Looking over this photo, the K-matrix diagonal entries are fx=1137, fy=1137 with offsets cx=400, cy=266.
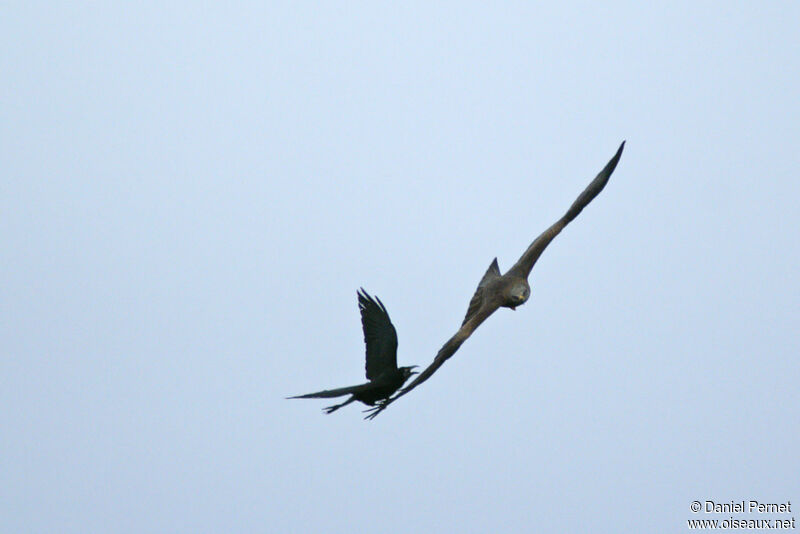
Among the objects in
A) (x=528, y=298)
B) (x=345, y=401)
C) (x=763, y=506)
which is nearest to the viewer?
(x=345, y=401)

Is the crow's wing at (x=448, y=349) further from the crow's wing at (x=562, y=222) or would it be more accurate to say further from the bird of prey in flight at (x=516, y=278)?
the crow's wing at (x=562, y=222)

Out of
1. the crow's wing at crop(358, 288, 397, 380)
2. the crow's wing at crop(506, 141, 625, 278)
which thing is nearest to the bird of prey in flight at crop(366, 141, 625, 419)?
the crow's wing at crop(506, 141, 625, 278)

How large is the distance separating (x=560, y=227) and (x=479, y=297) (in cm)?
206

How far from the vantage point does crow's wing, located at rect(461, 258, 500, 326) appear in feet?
67.5

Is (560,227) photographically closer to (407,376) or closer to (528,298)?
(528,298)

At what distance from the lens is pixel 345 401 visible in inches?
701

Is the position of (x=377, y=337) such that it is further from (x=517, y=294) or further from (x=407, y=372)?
(x=517, y=294)

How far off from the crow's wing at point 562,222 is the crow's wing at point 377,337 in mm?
3385

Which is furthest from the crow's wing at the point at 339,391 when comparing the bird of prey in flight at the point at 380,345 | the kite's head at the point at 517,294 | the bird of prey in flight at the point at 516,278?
the kite's head at the point at 517,294

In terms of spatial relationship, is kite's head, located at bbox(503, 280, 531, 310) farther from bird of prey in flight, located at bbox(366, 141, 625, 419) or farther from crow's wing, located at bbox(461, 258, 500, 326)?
crow's wing, located at bbox(461, 258, 500, 326)

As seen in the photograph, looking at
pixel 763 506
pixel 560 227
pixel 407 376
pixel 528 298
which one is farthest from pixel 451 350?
pixel 763 506

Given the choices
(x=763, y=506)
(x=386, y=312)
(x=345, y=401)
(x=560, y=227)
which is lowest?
(x=763, y=506)

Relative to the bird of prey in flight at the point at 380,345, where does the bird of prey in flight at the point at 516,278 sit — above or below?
above

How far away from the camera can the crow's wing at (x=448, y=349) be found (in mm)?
16797
